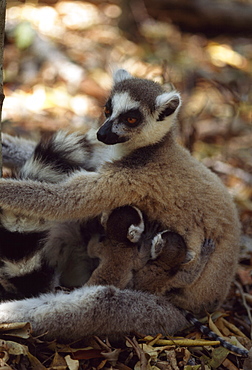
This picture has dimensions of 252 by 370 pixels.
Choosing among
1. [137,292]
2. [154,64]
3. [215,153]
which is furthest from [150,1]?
[137,292]

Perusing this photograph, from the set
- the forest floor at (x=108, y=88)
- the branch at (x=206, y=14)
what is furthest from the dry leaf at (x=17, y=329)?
the branch at (x=206, y=14)

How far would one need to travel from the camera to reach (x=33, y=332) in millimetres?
3512

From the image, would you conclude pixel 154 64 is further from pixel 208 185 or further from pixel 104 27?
pixel 208 185

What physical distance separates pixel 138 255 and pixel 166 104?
1342 mm

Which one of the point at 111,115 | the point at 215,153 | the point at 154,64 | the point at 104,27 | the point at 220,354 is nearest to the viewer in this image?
the point at 220,354

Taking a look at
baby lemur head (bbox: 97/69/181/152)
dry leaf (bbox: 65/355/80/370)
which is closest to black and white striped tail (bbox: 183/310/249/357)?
dry leaf (bbox: 65/355/80/370)

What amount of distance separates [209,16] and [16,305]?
9892mm

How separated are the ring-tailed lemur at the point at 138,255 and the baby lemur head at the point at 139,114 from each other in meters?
0.62

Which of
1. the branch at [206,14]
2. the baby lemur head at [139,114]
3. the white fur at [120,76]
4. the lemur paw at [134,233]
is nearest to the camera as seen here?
the lemur paw at [134,233]

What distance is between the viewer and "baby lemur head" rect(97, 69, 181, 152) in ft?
13.4

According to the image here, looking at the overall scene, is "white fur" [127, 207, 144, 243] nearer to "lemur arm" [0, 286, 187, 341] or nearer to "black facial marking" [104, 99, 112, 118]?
"lemur arm" [0, 286, 187, 341]

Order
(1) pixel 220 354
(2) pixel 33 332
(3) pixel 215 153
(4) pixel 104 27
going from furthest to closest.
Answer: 1. (4) pixel 104 27
2. (3) pixel 215 153
3. (1) pixel 220 354
4. (2) pixel 33 332

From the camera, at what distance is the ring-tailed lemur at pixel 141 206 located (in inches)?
143

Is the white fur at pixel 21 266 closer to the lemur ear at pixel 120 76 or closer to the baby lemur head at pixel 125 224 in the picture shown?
the baby lemur head at pixel 125 224
